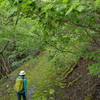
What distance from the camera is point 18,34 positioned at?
13.6 ft

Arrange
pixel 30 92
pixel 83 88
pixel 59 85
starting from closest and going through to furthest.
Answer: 1. pixel 83 88
2. pixel 30 92
3. pixel 59 85

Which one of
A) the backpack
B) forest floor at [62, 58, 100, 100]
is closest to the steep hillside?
forest floor at [62, 58, 100, 100]

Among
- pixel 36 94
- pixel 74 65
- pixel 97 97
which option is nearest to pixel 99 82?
pixel 97 97

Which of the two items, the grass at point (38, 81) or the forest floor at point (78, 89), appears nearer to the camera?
the forest floor at point (78, 89)

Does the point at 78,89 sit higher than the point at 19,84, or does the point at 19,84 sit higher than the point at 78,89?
the point at 19,84

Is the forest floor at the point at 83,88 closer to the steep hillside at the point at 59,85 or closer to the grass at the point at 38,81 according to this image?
the steep hillside at the point at 59,85

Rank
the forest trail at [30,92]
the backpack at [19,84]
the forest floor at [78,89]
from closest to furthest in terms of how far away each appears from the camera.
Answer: the backpack at [19,84], the forest floor at [78,89], the forest trail at [30,92]

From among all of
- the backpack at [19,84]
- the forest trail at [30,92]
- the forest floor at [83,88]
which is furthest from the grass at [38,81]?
the backpack at [19,84]

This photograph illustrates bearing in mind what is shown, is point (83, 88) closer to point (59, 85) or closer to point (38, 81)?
point (59, 85)

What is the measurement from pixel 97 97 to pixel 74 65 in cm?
343

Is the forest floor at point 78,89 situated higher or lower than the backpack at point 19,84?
lower

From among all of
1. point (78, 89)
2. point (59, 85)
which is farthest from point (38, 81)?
point (78, 89)

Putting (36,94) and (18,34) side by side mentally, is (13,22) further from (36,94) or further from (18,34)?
(36,94)

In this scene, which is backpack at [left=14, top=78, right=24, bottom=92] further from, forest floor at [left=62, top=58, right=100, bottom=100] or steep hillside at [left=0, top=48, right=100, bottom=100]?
forest floor at [left=62, top=58, right=100, bottom=100]
